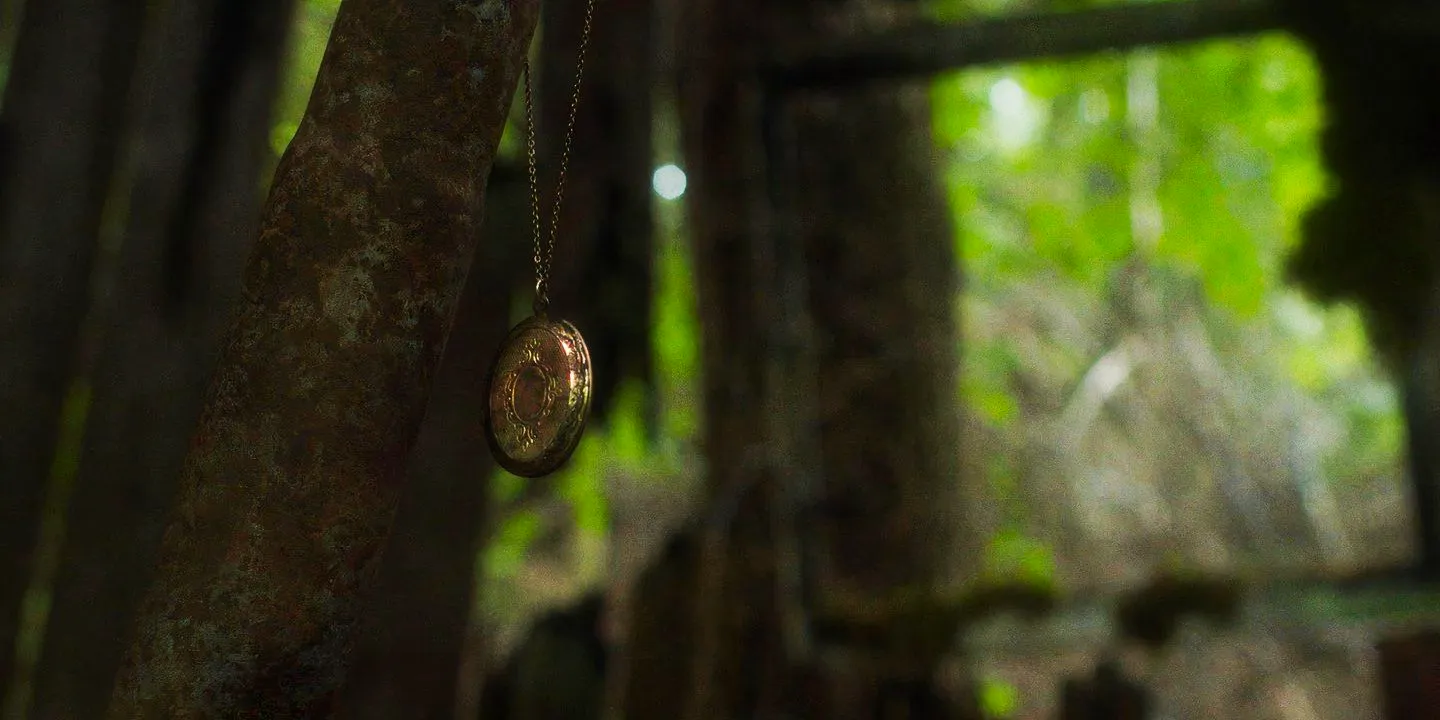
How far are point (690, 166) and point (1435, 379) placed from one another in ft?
5.96

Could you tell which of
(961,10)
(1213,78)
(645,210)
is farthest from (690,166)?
(1213,78)

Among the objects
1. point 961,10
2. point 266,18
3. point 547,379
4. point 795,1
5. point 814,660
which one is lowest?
point 814,660

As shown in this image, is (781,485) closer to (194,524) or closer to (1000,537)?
(194,524)

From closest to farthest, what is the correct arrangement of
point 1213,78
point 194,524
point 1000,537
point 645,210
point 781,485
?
point 194,524 → point 781,485 → point 645,210 → point 1213,78 → point 1000,537

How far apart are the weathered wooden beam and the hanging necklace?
181cm

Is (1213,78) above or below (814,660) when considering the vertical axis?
above

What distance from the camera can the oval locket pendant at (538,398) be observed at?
149cm

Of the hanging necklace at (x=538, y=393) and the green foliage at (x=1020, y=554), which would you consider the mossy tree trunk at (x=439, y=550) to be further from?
the green foliage at (x=1020, y=554)

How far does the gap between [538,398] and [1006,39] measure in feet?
6.64

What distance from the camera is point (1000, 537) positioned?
24.3 ft

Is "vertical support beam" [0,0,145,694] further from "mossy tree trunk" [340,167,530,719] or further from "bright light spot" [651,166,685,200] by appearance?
"bright light spot" [651,166,685,200]

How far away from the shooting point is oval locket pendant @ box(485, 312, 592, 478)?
1494 mm

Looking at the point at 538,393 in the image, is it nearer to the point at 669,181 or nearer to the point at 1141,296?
the point at 669,181

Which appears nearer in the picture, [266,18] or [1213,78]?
[266,18]
